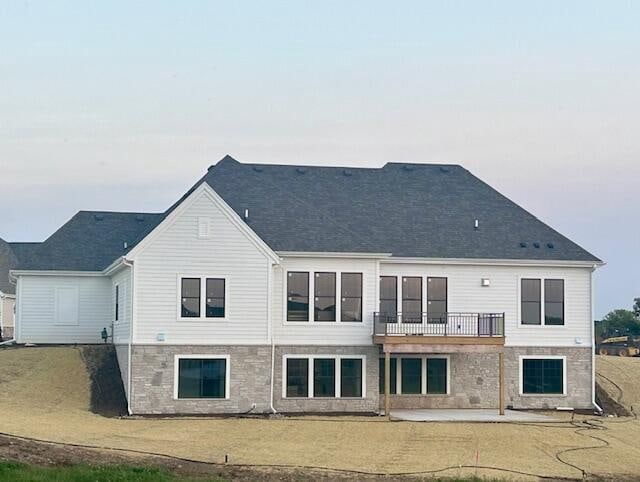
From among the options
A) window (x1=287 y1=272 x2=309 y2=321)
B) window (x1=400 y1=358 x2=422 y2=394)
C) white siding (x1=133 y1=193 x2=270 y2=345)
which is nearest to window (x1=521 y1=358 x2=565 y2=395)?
A: window (x1=400 y1=358 x2=422 y2=394)

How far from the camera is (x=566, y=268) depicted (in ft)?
131

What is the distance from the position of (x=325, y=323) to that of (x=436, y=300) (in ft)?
14.6

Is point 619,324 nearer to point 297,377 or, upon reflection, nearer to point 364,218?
point 364,218

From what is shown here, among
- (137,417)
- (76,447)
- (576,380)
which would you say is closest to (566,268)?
(576,380)

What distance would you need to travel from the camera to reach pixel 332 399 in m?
36.6

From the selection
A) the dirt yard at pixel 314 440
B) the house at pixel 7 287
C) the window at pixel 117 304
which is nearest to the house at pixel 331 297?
the window at pixel 117 304

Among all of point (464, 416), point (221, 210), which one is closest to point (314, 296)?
point (221, 210)

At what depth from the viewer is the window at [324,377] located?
3666 cm

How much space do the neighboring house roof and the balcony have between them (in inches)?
85.1

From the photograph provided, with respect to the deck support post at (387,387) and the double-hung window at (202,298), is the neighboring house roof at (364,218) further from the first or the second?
the deck support post at (387,387)

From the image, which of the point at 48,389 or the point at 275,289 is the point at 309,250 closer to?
the point at 275,289

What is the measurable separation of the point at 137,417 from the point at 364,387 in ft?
25.4

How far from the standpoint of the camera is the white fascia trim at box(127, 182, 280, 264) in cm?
3509

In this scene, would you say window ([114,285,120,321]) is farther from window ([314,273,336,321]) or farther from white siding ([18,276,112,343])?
window ([314,273,336,321])
